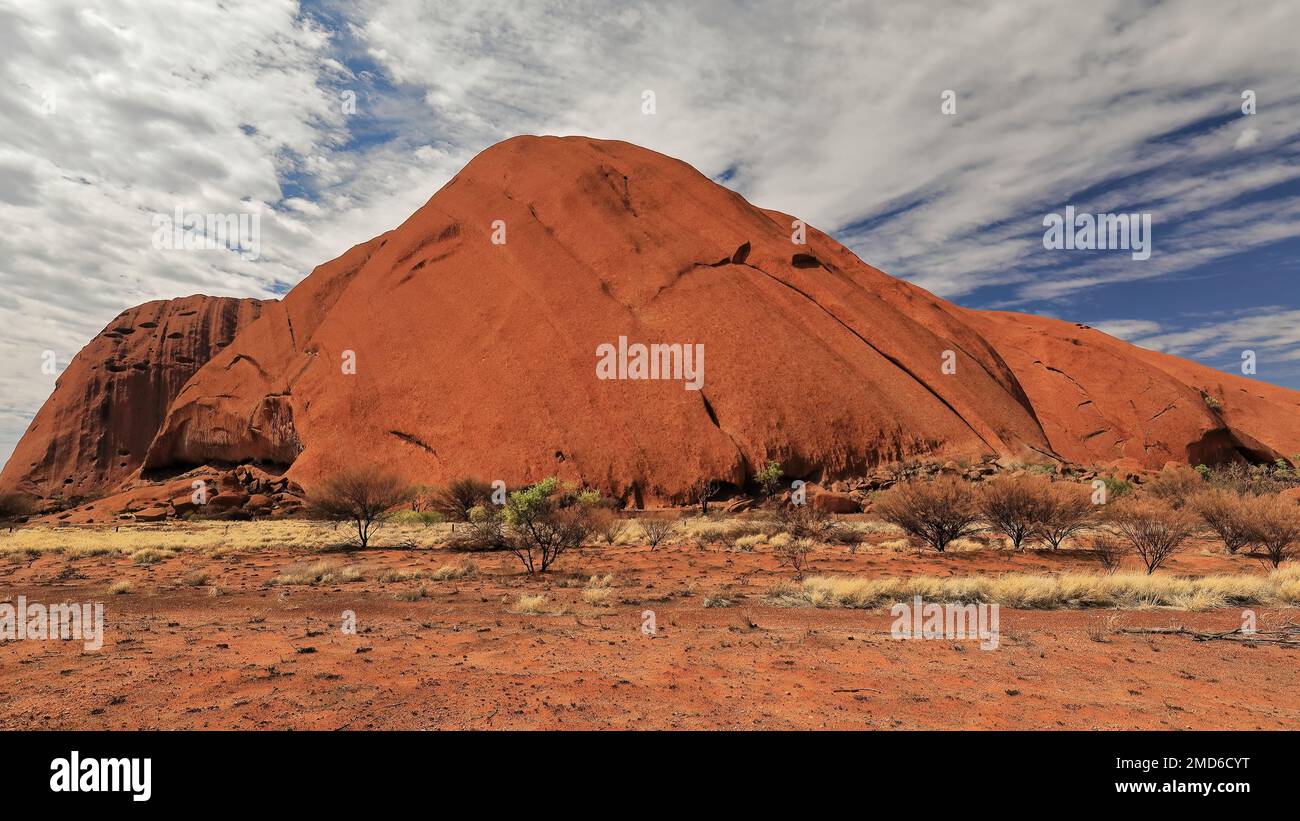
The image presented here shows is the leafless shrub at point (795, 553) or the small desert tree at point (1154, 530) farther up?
the small desert tree at point (1154, 530)

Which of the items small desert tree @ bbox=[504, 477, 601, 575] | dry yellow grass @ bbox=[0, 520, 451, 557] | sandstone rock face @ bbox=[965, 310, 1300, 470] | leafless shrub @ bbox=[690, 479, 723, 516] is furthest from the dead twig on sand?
sandstone rock face @ bbox=[965, 310, 1300, 470]

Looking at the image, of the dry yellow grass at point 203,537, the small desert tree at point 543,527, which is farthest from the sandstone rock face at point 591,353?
the small desert tree at point 543,527

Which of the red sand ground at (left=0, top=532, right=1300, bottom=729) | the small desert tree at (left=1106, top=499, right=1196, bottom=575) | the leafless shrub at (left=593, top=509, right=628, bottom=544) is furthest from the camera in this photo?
the leafless shrub at (left=593, top=509, right=628, bottom=544)

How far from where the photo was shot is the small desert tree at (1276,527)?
14.3m

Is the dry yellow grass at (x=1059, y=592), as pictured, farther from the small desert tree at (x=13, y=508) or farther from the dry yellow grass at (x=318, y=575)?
the small desert tree at (x=13, y=508)

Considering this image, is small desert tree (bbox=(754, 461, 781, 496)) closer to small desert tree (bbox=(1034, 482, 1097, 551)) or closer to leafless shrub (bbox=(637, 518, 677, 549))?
leafless shrub (bbox=(637, 518, 677, 549))

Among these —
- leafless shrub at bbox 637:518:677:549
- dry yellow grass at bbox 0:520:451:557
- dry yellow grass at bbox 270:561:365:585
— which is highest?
dry yellow grass at bbox 270:561:365:585

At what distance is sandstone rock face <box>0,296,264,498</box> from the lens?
6028 cm

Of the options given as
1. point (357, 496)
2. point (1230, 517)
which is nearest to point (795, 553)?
point (1230, 517)

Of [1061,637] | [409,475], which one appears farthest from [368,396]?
[1061,637]

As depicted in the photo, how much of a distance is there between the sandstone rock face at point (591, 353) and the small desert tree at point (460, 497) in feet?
9.01

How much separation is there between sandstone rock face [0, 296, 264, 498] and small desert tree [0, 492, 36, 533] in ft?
70.7
